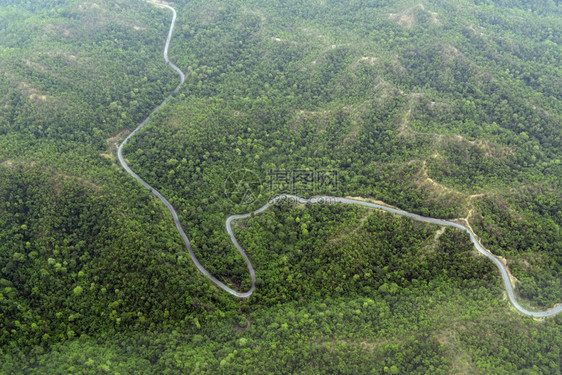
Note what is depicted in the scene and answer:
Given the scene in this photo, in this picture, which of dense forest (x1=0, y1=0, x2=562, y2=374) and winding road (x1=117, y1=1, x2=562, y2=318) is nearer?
dense forest (x1=0, y1=0, x2=562, y2=374)

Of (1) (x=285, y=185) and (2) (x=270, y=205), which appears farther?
(1) (x=285, y=185)

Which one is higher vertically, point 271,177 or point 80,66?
point 80,66

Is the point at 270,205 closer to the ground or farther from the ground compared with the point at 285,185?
closer to the ground

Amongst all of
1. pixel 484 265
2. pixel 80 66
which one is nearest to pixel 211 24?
pixel 80 66

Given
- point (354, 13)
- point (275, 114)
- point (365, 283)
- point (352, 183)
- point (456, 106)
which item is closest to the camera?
point (365, 283)

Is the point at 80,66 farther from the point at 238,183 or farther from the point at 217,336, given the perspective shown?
the point at 217,336

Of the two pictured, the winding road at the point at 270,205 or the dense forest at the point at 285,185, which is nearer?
the dense forest at the point at 285,185

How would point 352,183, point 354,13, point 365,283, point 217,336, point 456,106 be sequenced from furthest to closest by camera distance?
1. point 354,13
2. point 456,106
3. point 352,183
4. point 365,283
5. point 217,336

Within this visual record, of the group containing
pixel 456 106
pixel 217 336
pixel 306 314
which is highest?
pixel 456 106
